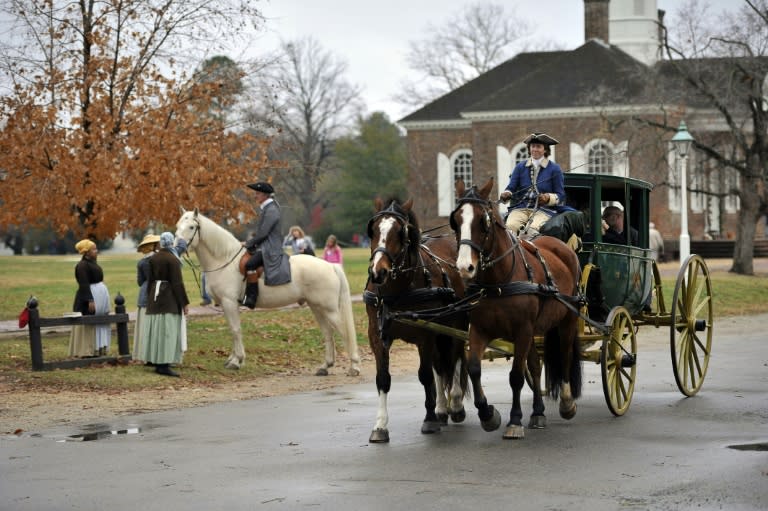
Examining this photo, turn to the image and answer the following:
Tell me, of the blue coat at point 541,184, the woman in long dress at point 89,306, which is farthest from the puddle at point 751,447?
the woman in long dress at point 89,306

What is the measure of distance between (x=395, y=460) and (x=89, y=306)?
9.07 metres

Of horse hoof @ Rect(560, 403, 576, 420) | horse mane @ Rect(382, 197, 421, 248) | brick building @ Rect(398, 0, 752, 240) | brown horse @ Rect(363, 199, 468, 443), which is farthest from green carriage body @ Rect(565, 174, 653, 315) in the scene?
brick building @ Rect(398, 0, 752, 240)

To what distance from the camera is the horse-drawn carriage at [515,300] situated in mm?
9961

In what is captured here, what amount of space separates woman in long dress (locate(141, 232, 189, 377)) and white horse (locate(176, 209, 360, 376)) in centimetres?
65

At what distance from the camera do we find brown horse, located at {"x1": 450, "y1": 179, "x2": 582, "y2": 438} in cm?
980

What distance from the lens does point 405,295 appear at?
10305 millimetres

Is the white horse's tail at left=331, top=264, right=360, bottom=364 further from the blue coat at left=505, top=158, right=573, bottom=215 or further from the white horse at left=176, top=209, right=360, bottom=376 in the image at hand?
the blue coat at left=505, top=158, right=573, bottom=215

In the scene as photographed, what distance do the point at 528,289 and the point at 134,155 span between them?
11.2 metres

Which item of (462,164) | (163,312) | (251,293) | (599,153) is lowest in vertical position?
(163,312)

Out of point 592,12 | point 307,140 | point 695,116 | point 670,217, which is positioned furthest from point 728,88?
point 307,140

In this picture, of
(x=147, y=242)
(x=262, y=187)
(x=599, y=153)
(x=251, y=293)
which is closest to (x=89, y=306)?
(x=147, y=242)

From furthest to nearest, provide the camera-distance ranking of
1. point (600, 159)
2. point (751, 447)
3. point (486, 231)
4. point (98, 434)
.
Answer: point (600, 159), point (98, 434), point (486, 231), point (751, 447)

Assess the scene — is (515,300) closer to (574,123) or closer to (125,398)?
(125,398)

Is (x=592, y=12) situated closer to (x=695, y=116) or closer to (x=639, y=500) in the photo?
(x=695, y=116)
